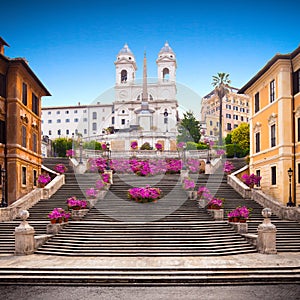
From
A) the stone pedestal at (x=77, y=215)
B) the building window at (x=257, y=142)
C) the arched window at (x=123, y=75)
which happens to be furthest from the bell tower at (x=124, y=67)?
the stone pedestal at (x=77, y=215)

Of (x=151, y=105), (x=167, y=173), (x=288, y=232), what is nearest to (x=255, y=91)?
(x=167, y=173)

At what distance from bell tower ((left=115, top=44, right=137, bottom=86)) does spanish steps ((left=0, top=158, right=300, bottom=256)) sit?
90752mm

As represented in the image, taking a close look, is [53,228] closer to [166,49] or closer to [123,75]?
[123,75]

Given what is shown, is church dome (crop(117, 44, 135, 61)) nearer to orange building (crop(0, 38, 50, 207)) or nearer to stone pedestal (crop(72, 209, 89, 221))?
orange building (crop(0, 38, 50, 207))

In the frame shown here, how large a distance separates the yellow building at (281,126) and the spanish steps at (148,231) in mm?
2419

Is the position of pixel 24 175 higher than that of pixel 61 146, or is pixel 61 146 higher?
pixel 61 146

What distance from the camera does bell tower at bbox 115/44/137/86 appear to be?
11562 cm

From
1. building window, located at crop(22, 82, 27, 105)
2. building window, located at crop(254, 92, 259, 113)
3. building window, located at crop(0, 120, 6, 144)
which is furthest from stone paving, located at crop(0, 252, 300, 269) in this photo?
building window, located at crop(254, 92, 259, 113)

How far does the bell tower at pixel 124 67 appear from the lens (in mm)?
115625

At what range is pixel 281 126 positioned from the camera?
27469mm

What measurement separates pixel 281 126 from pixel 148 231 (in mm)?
12354

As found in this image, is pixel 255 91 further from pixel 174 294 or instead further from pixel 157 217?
pixel 174 294

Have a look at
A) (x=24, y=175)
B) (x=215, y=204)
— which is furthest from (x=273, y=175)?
(x=24, y=175)

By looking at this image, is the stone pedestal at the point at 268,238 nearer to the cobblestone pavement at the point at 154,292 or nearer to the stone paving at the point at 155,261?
the stone paving at the point at 155,261
